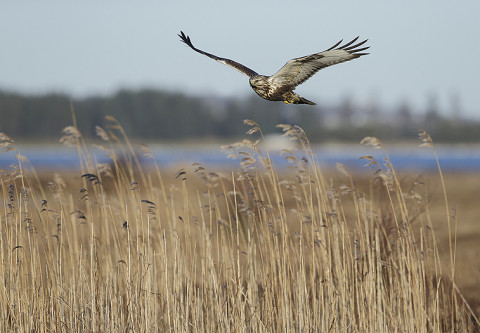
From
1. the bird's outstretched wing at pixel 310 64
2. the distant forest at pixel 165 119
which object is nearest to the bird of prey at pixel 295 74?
the bird's outstretched wing at pixel 310 64

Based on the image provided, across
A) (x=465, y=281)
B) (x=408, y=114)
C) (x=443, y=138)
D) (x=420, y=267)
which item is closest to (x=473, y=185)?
(x=465, y=281)

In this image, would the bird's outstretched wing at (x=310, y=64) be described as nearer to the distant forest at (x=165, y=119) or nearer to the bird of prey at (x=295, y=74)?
the bird of prey at (x=295, y=74)

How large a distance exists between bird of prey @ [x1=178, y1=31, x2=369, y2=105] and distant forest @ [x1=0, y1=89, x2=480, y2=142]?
216 ft

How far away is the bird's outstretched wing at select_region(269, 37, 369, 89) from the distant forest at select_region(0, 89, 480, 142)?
6595cm

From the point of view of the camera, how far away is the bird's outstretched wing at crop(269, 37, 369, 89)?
14.1ft

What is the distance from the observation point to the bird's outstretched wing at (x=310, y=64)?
4312 millimetres

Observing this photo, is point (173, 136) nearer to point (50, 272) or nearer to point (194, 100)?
point (194, 100)

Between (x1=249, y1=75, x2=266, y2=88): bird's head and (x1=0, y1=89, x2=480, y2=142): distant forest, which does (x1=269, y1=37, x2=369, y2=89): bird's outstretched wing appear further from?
(x1=0, y1=89, x2=480, y2=142): distant forest

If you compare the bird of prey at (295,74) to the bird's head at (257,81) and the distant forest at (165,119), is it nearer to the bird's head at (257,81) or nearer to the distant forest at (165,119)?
the bird's head at (257,81)

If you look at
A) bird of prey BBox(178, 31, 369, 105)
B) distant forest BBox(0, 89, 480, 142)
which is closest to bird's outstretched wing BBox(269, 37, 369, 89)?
bird of prey BBox(178, 31, 369, 105)

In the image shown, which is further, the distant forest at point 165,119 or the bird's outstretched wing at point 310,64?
the distant forest at point 165,119

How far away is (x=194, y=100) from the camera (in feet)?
275

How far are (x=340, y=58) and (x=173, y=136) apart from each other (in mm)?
76426

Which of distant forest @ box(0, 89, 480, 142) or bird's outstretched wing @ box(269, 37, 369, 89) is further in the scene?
distant forest @ box(0, 89, 480, 142)
